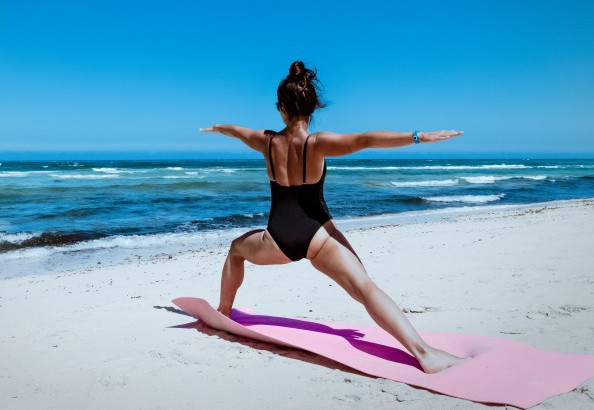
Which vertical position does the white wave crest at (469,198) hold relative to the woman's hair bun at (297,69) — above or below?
below

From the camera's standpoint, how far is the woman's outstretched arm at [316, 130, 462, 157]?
2.86 metres

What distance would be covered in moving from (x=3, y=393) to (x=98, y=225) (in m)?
10.9

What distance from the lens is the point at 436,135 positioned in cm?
286

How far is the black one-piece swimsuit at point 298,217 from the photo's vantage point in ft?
11.0

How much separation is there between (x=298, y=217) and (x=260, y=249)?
406 millimetres

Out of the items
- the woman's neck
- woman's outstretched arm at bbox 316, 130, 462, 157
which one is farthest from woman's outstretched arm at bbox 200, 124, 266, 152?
woman's outstretched arm at bbox 316, 130, 462, 157

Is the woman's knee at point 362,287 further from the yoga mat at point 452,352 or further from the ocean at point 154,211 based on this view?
the ocean at point 154,211

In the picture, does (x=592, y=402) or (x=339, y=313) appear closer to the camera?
(x=592, y=402)

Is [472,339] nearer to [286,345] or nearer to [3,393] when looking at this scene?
[286,345]

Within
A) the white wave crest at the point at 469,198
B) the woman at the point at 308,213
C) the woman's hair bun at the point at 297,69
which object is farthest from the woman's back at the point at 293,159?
the white wave crest at the point at 469,198

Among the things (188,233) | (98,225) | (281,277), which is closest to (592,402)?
(281,277)

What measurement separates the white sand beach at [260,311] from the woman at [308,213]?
41cm

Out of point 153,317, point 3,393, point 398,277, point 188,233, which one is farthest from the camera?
point 188,233

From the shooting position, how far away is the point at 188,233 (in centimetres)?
1241
